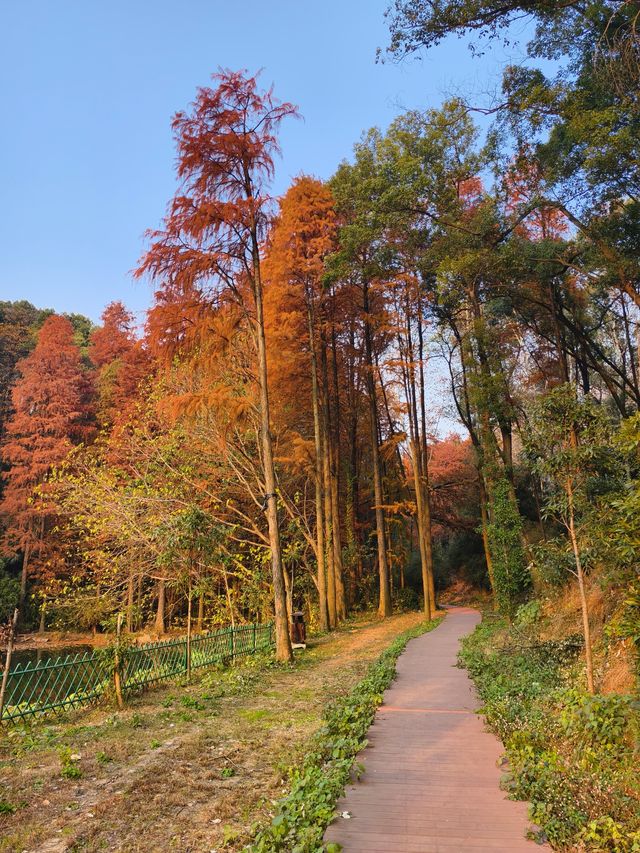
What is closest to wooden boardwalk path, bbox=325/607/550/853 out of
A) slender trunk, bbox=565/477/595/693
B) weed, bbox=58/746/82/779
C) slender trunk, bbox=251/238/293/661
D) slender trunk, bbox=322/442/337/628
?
slender trunk, bbox=565/477/595/693

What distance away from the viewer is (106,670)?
8062 mm

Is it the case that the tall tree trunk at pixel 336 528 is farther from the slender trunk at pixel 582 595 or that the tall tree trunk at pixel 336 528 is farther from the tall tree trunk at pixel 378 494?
the slender trunk at pixel 582 595

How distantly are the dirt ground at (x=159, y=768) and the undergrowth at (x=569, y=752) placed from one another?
6.34 feet

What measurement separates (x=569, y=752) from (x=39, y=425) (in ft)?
86.9

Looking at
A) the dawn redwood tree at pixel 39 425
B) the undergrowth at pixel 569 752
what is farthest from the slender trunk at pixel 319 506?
the dawn redwood tree at pixel 39 425

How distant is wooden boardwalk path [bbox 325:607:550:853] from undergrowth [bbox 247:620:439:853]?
113 millimetres

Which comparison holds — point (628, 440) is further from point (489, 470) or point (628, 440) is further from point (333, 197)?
point (333, 197)

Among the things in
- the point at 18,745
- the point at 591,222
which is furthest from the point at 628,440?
the point at 591,222

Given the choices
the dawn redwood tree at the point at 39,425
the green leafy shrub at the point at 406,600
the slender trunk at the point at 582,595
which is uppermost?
the dawn redwood tree at the point at 39,425

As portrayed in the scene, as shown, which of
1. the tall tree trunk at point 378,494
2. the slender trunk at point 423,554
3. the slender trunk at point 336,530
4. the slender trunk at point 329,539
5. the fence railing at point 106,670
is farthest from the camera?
the tall tree trunk at point 378,494

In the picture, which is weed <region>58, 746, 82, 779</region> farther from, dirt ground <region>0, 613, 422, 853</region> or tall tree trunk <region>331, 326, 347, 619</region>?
tall tree trunk <region>331, 326, 347, 619</region>

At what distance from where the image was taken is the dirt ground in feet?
12.2

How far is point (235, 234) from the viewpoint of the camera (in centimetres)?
1227

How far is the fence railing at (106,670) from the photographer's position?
Answer: 7.21m
